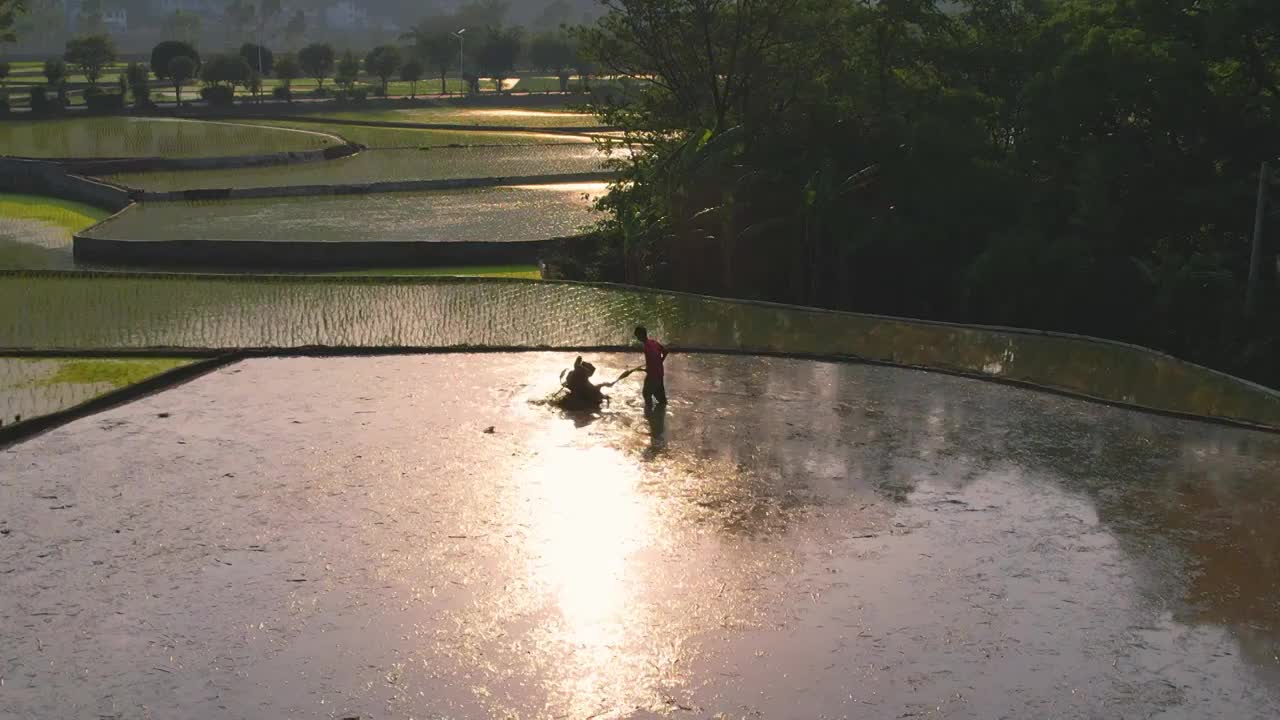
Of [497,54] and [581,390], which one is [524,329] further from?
[497,54]

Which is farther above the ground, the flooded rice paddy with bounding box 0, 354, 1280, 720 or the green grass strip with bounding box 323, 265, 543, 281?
the green grass strip with bounding box 323, 265, 543, 281

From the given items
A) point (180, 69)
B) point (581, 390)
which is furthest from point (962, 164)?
point (180, 69)

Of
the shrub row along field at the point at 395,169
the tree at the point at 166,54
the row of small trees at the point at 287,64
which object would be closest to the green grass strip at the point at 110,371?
the shrub row along field at the point at 395,169

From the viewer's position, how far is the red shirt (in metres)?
15.5

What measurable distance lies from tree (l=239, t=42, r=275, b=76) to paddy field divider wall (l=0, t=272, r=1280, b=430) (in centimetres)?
5497

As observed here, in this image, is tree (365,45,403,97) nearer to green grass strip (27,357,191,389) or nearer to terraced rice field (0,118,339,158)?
terraced rice field (0,118,339,158)

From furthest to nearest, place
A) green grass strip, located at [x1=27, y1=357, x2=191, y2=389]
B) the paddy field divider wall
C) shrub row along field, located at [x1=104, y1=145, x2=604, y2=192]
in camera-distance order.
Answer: shrub row along field, located at [x1=104, y1=145, x2=604, y2=192] → green grass strip, located at [x1=27, y1=357, x2=191, y2=389] → the paddy field divider wall

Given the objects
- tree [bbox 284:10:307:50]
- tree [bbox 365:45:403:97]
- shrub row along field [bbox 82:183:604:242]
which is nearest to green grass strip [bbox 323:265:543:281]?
shrub row along field [bbox 82:183:604:242]

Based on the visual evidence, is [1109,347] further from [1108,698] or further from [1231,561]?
[1108,698]

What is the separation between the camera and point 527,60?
11256cm

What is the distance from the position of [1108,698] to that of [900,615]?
5.46 feet

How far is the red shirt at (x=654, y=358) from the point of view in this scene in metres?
15.5

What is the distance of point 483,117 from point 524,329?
4479cm

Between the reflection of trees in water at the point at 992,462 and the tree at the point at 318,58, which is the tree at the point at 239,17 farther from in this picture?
the reflection of trees in water at the point at 992,462
